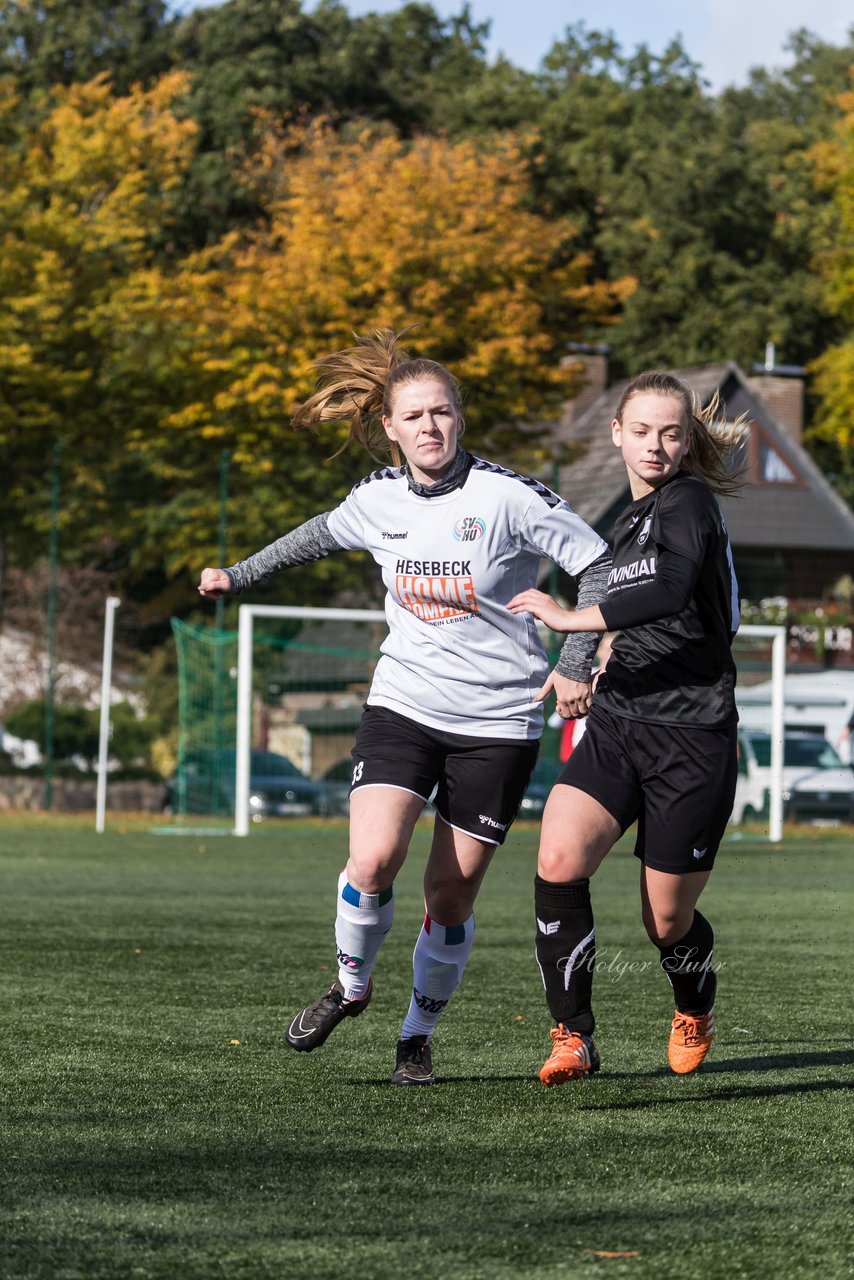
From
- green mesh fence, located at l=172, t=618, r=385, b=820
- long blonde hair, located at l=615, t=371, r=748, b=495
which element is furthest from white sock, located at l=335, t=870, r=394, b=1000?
green mesh fence, located at l=172, t=618, r=385, b=820

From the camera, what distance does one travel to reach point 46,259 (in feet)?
83.8

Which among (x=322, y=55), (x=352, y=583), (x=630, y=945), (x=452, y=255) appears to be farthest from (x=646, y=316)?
(x=630, y=945)

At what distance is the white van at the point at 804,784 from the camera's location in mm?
21719

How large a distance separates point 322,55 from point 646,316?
9691mm

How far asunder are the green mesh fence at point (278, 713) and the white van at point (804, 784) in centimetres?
456

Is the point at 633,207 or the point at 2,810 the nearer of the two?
the point at 2,810

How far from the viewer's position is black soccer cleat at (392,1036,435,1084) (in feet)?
17.1

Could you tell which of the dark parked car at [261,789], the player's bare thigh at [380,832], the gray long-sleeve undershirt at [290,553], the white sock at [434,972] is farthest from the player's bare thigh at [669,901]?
the dark parked car at [261,789]

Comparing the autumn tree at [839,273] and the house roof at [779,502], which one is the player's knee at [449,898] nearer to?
the autumn tree at [839,273]

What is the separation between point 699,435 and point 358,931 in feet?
5.44

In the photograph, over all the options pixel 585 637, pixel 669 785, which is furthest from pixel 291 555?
pixel 669 785

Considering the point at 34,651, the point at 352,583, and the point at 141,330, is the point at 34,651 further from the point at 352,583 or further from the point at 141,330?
the point at 352,583

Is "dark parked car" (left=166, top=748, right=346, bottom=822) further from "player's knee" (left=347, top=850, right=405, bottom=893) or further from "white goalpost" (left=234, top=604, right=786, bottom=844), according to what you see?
"player's knee" (left=347, top=850, right=405, bottom=893)

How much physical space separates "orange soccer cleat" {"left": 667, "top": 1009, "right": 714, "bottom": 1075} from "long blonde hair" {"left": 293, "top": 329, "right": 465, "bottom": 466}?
1789 mm
